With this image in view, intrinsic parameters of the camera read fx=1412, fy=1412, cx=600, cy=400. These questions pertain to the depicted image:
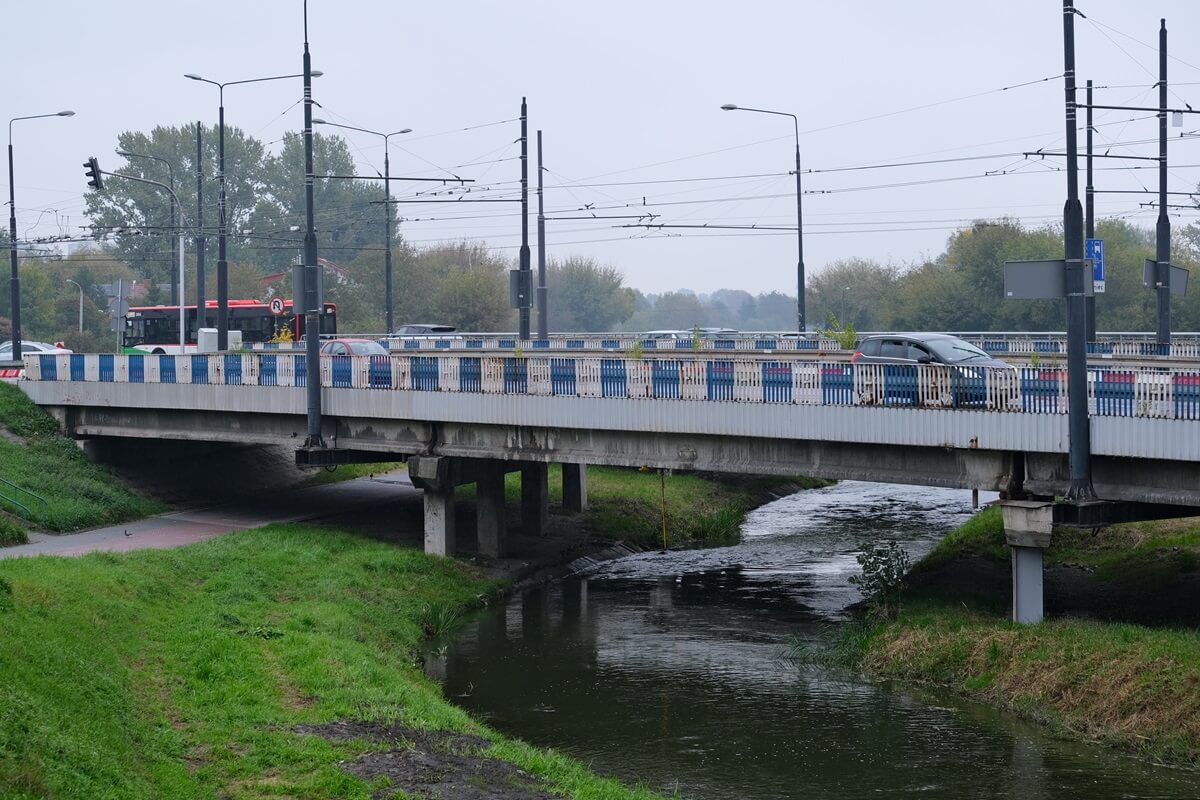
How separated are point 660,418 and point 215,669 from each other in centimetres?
1053

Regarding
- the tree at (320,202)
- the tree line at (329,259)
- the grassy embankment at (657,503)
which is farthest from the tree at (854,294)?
the grassy embankment at (657,503)

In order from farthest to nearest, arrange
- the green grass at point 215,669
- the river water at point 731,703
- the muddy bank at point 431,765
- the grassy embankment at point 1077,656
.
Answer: the grassy embankment at point 1077,656, the river water at point 731,703, the muddy bank at point 431,765, the green grass at point 215,669

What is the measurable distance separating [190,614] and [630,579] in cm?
1234

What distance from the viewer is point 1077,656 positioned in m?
20.7

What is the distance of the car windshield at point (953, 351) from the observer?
1170 inches

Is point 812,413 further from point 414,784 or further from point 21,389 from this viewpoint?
point 21,389

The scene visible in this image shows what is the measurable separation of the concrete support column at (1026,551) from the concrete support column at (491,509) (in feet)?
44.6

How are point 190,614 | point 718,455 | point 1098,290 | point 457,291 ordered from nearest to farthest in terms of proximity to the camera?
point 190,614 < point 718,455 < point 1098,290 < point 457,291

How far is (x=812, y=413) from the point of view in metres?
24.7

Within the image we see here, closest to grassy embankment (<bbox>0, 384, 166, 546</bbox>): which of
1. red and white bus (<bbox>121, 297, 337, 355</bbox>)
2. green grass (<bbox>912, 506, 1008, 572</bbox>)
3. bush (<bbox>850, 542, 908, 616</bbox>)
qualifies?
bush (<bbox>850, 542, 908, 616</bbox>)

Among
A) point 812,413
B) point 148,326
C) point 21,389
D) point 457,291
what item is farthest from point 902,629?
point 457,291

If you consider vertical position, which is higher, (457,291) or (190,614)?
(457,291)

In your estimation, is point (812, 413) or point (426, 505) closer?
point (812, 413)

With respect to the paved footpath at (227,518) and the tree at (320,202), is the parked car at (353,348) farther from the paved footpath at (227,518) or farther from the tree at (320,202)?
the tree at (320,202)
